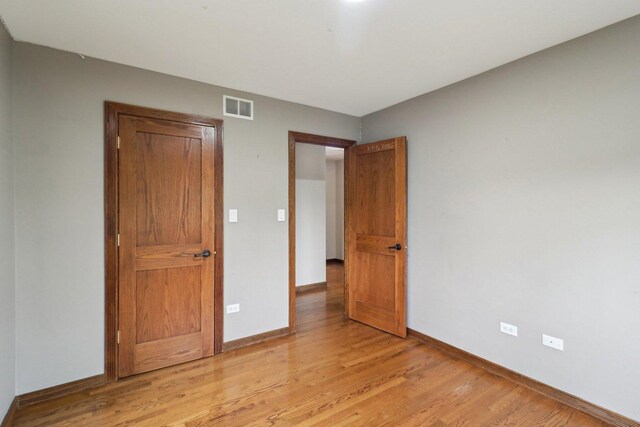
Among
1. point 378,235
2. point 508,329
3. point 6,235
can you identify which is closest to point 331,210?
point 378,235

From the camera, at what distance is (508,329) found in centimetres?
254

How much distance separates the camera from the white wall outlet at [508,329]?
250 centimetres

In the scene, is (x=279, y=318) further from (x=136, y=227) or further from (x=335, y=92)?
(x=335, y=92)

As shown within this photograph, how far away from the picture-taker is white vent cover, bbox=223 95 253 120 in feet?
9.80

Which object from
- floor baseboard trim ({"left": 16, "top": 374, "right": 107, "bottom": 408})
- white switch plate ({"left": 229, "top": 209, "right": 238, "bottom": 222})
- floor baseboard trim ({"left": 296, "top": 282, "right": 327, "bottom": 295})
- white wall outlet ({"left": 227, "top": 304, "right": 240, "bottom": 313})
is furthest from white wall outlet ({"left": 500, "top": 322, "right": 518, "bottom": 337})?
floor baseboard trim ({"left": 16, "top": 374, "right": 107, "bottom": 408})

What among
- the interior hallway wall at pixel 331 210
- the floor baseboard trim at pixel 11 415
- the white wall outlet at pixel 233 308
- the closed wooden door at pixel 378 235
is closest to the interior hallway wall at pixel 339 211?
the interior hallway wall at pixel 331 210

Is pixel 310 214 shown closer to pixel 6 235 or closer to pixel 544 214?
pixel 544 214

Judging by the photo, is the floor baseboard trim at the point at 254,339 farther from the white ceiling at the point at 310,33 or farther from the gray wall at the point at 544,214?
the white ceiling at the point at 310,33

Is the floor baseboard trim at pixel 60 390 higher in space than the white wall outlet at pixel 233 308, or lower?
lower

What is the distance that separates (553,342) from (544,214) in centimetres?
93

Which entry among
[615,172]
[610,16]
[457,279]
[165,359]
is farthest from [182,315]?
[610,16]

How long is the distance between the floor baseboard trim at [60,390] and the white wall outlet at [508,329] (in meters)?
3.18

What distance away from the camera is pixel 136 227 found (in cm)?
255

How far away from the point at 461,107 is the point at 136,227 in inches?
118
